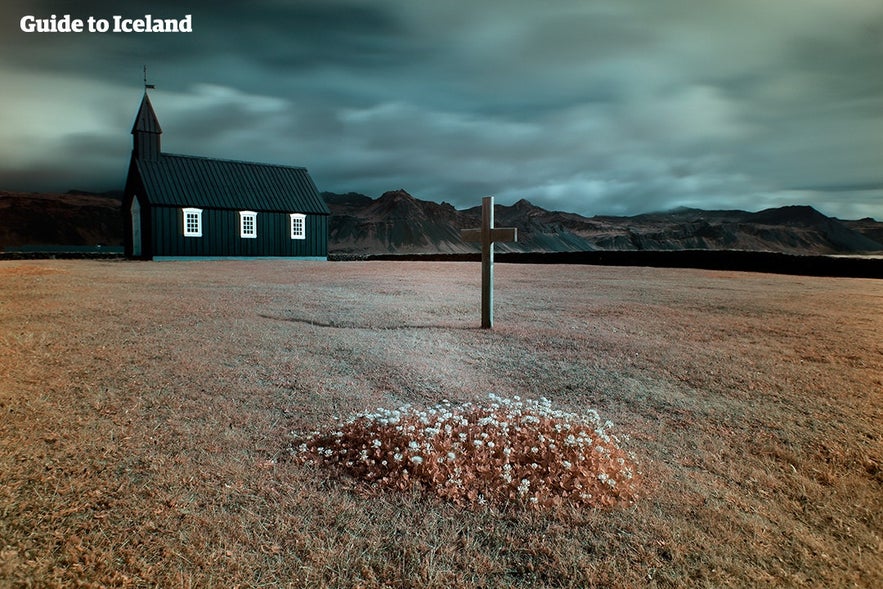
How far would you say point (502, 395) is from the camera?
23.3 ft

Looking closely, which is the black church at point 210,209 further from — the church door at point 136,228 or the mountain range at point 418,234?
the mountain range at point 418,234

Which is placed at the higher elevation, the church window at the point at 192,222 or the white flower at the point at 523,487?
the church window at the point at 192,222

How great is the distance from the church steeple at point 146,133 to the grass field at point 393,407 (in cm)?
2869

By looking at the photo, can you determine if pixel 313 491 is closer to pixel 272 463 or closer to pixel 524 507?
pixel 272 463

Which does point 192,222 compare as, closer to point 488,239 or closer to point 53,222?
point 488,239

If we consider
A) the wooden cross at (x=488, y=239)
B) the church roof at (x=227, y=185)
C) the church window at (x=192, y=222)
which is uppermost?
the church roof at (x=227, y=185)

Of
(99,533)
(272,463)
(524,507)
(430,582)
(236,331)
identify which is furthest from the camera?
(236,331)

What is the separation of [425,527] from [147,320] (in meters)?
7.99

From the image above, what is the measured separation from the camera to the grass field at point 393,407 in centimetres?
370

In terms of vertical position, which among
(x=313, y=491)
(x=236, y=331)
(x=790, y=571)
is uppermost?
(x=236, y=331)

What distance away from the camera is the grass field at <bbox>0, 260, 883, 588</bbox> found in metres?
3.70

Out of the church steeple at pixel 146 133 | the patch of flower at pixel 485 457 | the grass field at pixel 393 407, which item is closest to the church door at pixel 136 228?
the church steeple at pixel 146 133

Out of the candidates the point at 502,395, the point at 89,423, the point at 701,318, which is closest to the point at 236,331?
the point at 89,423

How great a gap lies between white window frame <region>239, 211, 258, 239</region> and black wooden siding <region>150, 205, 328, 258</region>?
193 millimetres
